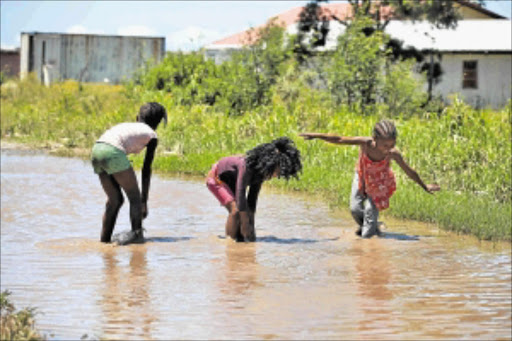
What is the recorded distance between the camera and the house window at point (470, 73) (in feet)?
143

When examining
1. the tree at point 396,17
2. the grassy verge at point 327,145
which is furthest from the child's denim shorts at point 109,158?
the tree at point 396,17

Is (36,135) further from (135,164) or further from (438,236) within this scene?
(438,236)

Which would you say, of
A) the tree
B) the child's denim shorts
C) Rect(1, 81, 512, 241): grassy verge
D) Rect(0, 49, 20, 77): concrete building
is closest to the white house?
the tree

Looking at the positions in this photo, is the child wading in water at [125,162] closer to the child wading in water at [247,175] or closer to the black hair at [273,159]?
the child wading in water at [247,175]

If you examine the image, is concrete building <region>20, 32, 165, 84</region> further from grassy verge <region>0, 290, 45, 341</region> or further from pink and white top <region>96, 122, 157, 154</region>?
grassy verge <region>0, 290, 45, 341</region>

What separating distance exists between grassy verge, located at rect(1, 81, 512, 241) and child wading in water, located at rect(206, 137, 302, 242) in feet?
7.97

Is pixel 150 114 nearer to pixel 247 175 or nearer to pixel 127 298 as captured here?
pixel 247 175

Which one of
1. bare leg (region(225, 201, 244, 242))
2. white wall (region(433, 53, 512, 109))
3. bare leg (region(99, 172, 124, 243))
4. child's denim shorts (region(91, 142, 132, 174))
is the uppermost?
white wall (region(433, 53, 512, 109))

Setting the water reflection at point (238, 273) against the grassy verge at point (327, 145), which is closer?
the water reflection at point (238, 273)

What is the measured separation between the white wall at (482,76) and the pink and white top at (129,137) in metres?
33.6

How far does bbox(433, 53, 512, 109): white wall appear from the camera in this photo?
42812mm

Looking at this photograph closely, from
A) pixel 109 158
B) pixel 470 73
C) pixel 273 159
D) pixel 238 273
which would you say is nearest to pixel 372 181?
pixel 273 159

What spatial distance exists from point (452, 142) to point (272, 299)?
27.3 ft

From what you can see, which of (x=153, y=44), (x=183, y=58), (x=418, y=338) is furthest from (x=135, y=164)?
(x=153, y=44)
